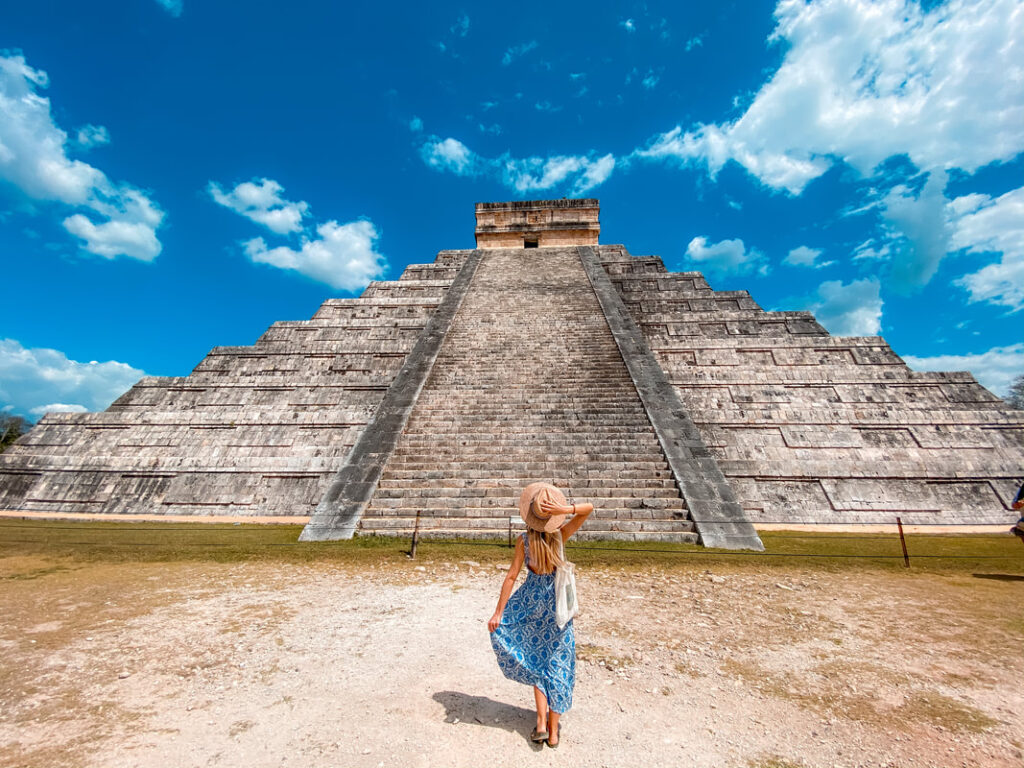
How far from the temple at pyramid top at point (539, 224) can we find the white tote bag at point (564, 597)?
21.6 metres

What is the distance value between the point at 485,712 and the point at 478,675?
461 millimetres

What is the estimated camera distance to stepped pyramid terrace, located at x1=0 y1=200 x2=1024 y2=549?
7.80 m

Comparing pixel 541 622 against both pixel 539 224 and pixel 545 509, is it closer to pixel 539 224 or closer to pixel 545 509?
pixel 545 509

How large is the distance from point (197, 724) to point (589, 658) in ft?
8.42

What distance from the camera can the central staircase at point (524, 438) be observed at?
285 inches

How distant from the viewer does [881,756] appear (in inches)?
92.7

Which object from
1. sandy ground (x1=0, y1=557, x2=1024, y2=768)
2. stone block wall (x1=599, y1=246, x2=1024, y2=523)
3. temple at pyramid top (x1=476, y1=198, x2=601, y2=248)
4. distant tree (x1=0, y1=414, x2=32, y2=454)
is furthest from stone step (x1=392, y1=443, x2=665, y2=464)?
distant tree (x1=0, y1=414, x2=32, y2=454)

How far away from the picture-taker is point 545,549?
8.52ft

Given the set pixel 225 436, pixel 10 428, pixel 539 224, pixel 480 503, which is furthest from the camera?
pixel 10 428

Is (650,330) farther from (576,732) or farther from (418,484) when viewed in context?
(576,732)

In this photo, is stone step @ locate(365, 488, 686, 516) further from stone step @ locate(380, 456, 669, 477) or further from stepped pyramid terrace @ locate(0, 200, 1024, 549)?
stone step @ locate(380, 456, 669, 477)

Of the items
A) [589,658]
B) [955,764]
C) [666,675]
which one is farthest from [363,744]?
[955,764]

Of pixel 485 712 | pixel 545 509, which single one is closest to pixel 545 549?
pixel 545 509

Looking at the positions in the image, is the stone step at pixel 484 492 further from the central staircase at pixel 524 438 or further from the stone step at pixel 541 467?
the stone step at pixel 541 467
